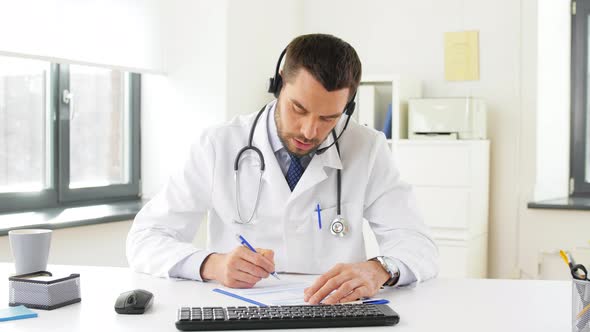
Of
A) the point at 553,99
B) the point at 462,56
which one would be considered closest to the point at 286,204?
the point at 462,56

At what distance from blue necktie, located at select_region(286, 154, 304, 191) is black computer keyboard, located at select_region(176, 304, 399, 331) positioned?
24.2 inches

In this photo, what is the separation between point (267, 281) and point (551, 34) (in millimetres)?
2983

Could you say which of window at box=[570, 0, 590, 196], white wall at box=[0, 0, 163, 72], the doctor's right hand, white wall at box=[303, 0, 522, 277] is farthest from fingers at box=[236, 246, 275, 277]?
window at box=[570, 0, 590, 196]

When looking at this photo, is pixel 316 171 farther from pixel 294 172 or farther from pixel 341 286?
pixel 341 286

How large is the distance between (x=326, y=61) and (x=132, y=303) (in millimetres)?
765

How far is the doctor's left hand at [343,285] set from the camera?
4.96ft

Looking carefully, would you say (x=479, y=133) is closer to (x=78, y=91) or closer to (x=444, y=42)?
(x=444, y=42)

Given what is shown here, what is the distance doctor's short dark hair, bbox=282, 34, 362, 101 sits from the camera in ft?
5.85

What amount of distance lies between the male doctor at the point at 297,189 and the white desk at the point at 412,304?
0.09 m

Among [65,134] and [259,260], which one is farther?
[65,134]

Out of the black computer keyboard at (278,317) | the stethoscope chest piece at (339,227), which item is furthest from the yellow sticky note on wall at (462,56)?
the black computer keyboard at (278,317)

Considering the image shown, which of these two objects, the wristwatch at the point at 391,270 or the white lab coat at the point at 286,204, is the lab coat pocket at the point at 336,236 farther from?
the wristwatch at the point at 391,270

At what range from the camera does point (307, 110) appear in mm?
1812

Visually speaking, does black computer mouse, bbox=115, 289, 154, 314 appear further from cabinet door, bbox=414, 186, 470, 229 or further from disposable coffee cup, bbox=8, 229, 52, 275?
cabinet door, bbox=414, 186, 470, 229
